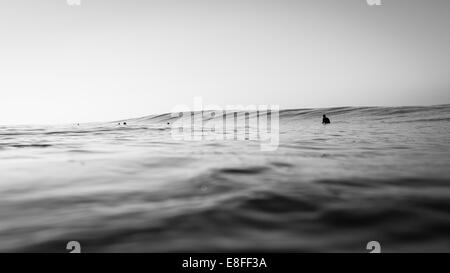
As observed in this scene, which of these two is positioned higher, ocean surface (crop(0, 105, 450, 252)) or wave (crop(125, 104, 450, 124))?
wave (crop(125, 104, 450, 124))

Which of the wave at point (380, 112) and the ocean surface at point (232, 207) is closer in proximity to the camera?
the ocean surface at point (232, 207)

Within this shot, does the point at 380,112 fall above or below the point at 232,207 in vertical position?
above

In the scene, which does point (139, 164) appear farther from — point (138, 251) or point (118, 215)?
point (138, 251)

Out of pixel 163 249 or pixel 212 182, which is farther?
pixel 212 182

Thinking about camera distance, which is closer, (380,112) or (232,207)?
(232,207)

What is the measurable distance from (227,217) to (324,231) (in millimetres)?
778

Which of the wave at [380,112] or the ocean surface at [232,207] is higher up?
the wave at [380,112]

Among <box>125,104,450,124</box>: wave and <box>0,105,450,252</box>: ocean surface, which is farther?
<box>125,104,450,124</box>: wave

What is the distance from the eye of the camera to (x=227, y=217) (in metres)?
2.44
